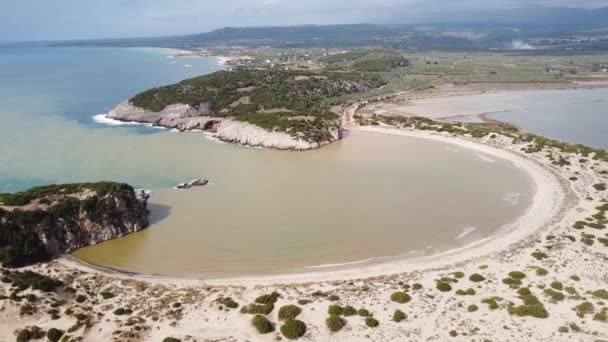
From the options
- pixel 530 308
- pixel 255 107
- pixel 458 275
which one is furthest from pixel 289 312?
pixel 255 107

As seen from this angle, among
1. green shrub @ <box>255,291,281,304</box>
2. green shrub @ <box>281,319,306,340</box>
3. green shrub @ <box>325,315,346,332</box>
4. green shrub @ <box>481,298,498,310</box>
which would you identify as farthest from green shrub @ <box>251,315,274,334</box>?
green shrub @ <box>481,298,498,310</box>

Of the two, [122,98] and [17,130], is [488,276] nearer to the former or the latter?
[17,130]

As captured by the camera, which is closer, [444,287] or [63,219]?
[444,287]

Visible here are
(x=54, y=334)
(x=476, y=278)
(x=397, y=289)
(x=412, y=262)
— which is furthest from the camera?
(x=412, y=262)

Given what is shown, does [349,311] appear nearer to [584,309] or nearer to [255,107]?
[584,309]

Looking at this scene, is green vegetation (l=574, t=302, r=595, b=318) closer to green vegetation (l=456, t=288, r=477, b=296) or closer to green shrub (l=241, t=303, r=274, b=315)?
green vegetation (l=456, t=288, r=477, b=296)

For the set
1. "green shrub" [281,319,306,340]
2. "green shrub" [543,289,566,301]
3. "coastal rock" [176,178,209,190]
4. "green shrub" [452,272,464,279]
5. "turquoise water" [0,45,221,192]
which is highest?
"turquoise water" [0,45,221,192]

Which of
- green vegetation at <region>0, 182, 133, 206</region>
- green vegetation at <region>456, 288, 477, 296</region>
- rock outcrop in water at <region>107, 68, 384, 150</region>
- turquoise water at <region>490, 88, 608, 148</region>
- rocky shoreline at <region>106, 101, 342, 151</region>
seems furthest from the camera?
turquoise water at <region>490, 88, 608, 148</region>
